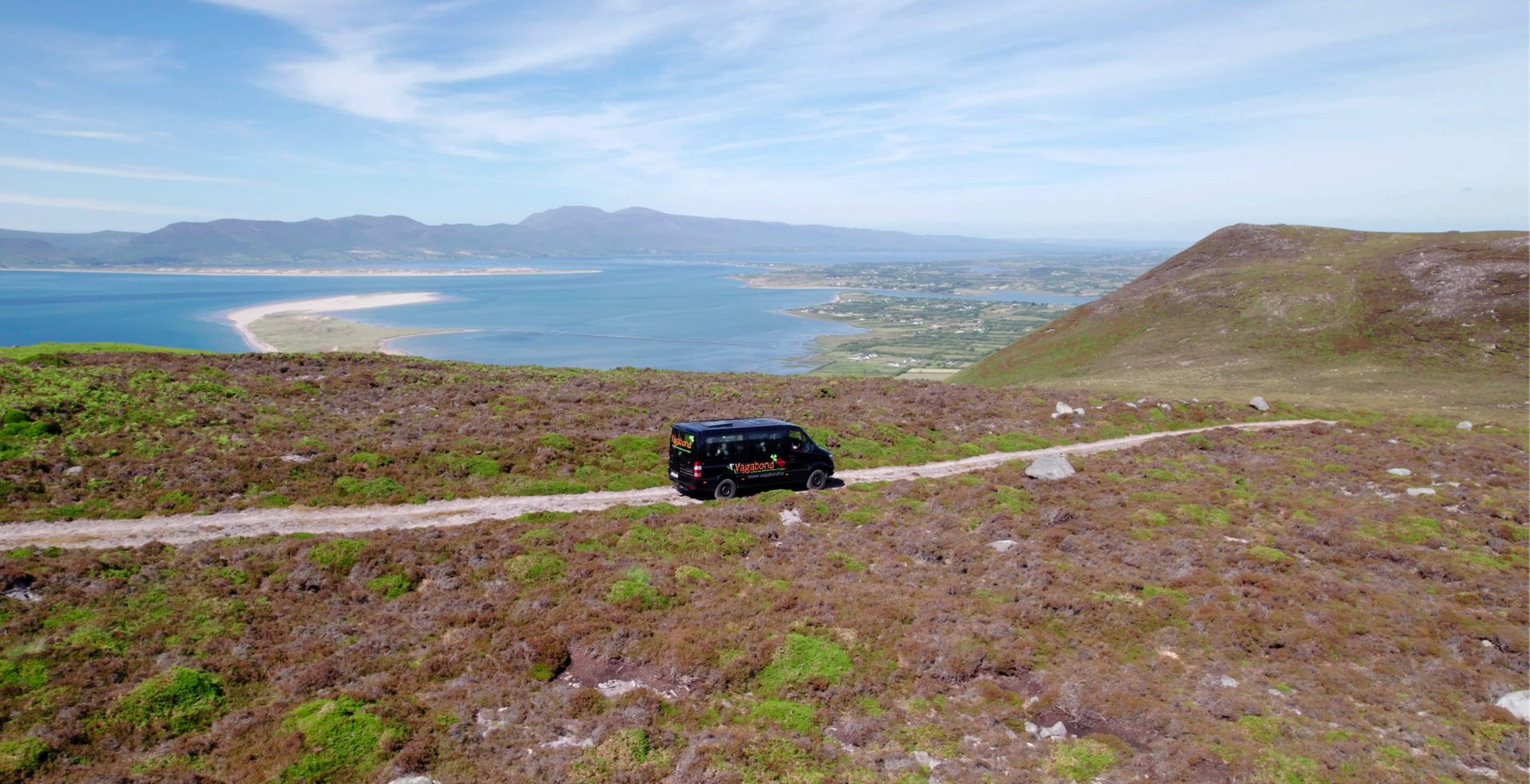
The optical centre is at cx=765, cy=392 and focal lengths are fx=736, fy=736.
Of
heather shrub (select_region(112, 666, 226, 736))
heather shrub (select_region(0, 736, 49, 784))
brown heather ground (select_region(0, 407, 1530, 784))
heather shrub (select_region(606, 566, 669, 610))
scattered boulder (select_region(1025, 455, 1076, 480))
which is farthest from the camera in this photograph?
scattered boulder (select_region(1025, 455, 1076, 480))

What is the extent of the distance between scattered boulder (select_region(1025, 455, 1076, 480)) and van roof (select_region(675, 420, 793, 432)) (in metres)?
11.4

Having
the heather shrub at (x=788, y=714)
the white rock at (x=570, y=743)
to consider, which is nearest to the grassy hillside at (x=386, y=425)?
the white rock at (x=570, y=743)

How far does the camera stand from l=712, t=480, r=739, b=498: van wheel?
28.0 metres

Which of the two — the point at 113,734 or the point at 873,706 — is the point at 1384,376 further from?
the point at 113,734

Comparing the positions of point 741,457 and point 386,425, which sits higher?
point 386,425

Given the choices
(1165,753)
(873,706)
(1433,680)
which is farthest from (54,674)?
(1433,680)

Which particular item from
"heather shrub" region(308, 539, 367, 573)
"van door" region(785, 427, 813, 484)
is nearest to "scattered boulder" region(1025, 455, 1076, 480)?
"van door" region(785, 427, 813, 484)

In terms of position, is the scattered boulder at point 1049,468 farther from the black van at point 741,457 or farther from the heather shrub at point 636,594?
the heather shrub at point 636,594

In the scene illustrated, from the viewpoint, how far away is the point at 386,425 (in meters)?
32.6

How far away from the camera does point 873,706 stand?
15.0 m

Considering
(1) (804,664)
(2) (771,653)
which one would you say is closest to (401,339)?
(2) (771,653)

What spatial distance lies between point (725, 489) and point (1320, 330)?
263 feet

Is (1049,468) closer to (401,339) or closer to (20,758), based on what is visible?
(20,758)

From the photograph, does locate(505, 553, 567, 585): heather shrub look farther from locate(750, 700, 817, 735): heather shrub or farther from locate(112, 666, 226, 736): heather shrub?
Answer: locate(750, 700, 817, 735): heather shrub
